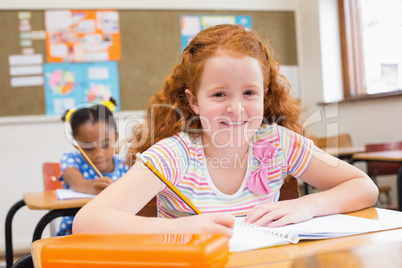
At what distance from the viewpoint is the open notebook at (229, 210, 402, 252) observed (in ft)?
2.08

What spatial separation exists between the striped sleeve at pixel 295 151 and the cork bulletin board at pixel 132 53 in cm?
254

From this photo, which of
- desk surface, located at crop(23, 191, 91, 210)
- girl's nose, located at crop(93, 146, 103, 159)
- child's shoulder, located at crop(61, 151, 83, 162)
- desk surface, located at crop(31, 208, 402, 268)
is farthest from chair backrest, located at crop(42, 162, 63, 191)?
desk surface, located at crop(31, 208, 402, 268)

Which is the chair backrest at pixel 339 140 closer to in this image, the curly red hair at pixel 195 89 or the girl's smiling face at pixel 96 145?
the girl's smiling face at pixel 96 145

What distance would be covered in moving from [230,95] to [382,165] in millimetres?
2566

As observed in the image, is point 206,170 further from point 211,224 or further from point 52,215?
point 52,215

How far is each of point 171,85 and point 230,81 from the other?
11.4 inches

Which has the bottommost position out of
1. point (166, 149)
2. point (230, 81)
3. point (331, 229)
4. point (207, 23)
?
point (331, 229)

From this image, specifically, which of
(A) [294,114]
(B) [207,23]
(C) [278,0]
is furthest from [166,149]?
(C) [278,0]

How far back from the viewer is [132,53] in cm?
387

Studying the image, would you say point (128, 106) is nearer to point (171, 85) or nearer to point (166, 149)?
point (171, 85)

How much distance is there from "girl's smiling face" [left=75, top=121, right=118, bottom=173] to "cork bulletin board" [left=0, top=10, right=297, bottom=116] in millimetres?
1364

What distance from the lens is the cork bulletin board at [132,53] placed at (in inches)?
141

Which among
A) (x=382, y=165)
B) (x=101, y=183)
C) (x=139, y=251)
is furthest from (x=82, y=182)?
(x=382, y=165)

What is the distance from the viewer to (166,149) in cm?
103
